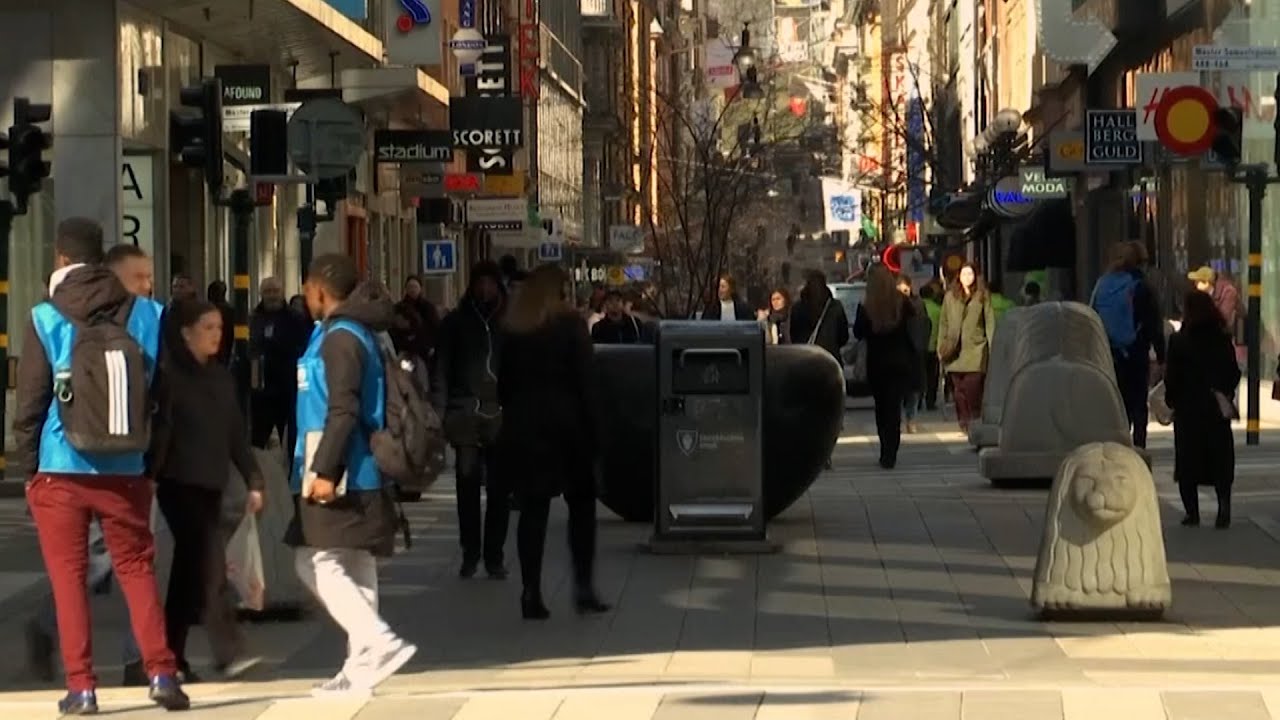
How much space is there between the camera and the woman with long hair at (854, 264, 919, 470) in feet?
80.2

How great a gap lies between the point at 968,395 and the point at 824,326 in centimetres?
256

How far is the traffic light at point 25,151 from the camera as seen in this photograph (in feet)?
75.2

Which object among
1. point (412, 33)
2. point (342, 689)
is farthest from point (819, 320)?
point (412, 33)

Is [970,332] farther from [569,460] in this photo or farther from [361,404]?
[361,404]

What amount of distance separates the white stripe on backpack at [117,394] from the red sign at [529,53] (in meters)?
54.4

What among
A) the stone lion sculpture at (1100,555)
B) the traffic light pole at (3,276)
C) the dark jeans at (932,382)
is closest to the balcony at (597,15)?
the dark jeans at (932,382)

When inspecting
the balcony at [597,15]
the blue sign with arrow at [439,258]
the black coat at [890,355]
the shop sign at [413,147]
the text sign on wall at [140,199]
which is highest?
the balcony at [597,15]

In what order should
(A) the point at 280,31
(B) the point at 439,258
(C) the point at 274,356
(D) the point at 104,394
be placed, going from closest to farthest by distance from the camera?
(D) the point at 104,394, (C) the point at 274,356, (A) the point at 280,31, (B) the point at 439,258

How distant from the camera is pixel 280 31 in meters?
35.9

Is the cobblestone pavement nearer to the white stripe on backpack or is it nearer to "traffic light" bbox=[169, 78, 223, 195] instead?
the white stripe on backpack

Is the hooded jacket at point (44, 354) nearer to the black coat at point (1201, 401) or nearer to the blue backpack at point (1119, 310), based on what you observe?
the black coat at point (1201, 401)

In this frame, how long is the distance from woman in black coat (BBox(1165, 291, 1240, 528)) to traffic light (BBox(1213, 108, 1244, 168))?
7.16 m

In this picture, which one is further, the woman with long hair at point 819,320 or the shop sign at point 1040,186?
the shop sign at point 1040,186

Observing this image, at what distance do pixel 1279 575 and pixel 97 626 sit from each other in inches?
242
